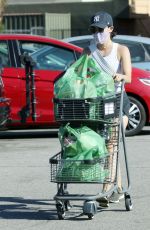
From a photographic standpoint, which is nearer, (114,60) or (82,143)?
(82,143)

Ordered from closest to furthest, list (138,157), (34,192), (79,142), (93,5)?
(79,142), (34,192), (138,157), (93,5)

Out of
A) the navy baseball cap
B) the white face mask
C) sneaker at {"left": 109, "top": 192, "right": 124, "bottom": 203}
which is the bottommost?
sneaker at {"left": 109, "top": 192, "right": 124, "bottom": 203}

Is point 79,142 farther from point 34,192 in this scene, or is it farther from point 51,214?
point 34,192

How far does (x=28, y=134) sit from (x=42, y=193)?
213 inches

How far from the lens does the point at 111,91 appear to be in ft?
22.7

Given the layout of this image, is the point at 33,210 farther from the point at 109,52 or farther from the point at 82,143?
the point at 109,52

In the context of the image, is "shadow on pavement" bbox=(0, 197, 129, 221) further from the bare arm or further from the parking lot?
the bare arm

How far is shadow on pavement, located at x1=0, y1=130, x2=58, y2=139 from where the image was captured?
13258 mm

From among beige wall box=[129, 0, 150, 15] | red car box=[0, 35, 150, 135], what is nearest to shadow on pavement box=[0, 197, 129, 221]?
red car box=[0, 35, 150, 135]

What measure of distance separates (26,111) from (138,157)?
240 centimetres

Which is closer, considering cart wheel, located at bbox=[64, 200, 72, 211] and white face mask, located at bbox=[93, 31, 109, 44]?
cart wheel, located at bbox=[64, 200, 72, 211]

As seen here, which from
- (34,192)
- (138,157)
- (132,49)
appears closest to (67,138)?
(34,192)

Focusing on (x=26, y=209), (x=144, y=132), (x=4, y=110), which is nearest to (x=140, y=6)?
(x=144, y=132)

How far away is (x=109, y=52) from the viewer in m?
7.46
